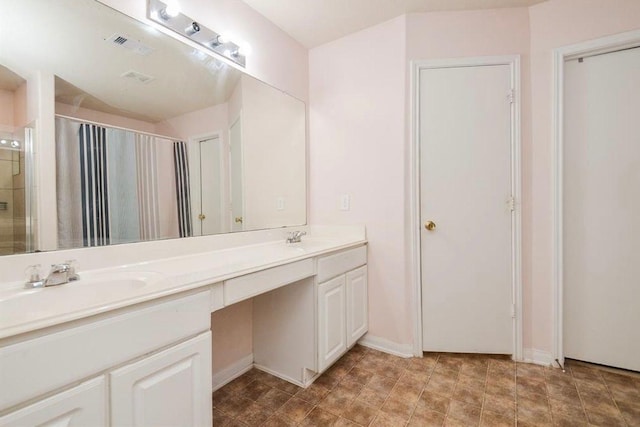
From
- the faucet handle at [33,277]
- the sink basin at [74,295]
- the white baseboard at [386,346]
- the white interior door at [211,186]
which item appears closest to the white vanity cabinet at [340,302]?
the white baseboard at [386,346]

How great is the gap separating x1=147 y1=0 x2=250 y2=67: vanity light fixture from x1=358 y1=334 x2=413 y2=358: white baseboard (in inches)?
83.5

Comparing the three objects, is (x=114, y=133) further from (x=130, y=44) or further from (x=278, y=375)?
(x=278, y=375)

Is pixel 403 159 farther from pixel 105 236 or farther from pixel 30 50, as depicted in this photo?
pixel 30 50

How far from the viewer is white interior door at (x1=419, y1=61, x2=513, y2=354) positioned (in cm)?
196

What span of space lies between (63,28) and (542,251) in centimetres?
281

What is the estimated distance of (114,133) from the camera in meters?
1.35

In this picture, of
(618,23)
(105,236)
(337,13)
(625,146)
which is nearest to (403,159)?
(337,13)

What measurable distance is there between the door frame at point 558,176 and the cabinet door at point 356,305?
1221 mm

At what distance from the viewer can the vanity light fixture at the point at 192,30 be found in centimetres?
143

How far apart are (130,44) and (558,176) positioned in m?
2.52

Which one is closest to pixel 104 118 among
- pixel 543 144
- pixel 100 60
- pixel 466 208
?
pixel 100 60

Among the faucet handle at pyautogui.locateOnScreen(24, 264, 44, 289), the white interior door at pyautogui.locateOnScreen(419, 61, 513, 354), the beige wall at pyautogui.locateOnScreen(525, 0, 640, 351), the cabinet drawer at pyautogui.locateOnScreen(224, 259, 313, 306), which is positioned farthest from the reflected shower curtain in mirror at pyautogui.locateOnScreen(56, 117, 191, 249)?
the beige wall at pyautogui.locateOnScreen(525, 0, 640, 351)

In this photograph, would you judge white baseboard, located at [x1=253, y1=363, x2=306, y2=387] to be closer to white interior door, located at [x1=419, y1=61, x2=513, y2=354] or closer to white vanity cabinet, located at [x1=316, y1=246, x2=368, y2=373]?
white vanity cabinet, located at [x1=316, y1=246, x2=368, y2=373]

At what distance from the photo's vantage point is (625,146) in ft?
5.79
